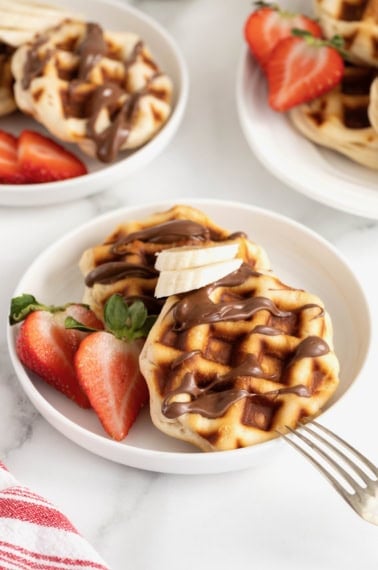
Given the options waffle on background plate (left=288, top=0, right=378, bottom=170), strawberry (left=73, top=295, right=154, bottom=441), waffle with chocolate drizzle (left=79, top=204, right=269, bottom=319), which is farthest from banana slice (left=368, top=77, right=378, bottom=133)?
strawberry (left=73, top=295, right=154, bottom=441)

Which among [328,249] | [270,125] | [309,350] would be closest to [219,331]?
[309,350]

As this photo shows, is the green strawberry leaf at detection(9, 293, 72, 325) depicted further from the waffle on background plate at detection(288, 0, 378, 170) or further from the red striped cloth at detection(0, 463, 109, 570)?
the waffle on background plate at detection(288, 0, 378, 170)

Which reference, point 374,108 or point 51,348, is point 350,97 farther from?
point 51,348

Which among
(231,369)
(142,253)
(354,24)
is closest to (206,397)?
(231,369)

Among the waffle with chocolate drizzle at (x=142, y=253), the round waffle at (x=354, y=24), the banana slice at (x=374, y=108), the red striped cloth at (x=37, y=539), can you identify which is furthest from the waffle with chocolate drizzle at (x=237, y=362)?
the round waffle at (x=354, y=24)

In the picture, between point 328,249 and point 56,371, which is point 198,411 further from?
point 328,249

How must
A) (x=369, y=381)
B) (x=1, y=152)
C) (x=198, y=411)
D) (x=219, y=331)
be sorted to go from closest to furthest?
(x=198, y=411)
(x=219, y=331)
(x=369, y=381)
(x=1, y=152)

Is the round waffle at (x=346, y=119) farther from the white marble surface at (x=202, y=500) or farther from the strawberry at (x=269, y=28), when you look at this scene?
the white marble surface at (x=202, y=500)
